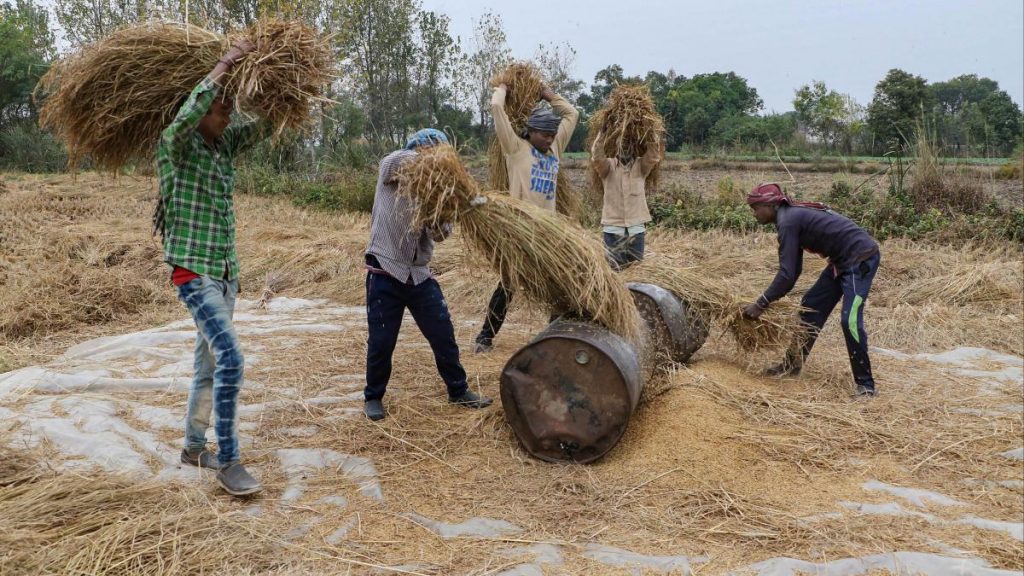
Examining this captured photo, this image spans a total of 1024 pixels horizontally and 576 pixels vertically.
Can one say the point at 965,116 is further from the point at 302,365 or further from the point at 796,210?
the point at 302,365

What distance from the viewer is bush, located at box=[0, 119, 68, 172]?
18.6m

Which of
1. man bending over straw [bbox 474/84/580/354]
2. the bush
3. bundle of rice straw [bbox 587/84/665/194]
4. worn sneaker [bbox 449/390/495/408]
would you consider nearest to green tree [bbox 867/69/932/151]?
bundle of rice straw [bbox 587/84/665/194]

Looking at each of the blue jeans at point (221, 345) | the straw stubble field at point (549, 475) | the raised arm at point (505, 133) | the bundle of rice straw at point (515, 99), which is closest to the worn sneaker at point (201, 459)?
the straw stubble field at point (549, 475)

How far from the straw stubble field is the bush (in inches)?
583

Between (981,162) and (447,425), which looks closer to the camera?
(447,425)

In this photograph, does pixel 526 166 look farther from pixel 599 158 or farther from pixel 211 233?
pixel 211 233

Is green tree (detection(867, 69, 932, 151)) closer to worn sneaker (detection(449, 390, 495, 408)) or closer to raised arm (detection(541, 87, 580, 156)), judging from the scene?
raised arm (detection(541, 87, 580, 156))

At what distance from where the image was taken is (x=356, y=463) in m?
3.60

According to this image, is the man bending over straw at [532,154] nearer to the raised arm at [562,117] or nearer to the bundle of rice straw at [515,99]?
the raised arm at [562,117]

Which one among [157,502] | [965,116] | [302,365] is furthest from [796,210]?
[965,116]

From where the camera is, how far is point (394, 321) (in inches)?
157

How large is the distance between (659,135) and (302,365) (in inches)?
117

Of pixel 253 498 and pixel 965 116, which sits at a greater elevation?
pixel 965 116

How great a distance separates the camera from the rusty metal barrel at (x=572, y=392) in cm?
355
